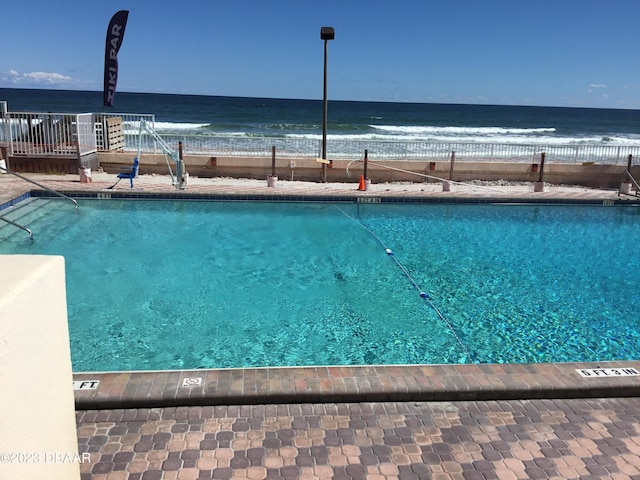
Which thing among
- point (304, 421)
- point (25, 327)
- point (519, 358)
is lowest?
point (519, 358)

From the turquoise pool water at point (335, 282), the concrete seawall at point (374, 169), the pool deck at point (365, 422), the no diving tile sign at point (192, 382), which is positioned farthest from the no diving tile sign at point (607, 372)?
the concrete seawall at point (374, 169)

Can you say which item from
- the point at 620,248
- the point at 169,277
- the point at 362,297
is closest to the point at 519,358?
the point at 362,297

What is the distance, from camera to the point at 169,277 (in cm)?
779

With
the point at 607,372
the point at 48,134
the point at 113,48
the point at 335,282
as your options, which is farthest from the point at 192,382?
the point at 48,134

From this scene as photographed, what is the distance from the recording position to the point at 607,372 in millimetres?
4344

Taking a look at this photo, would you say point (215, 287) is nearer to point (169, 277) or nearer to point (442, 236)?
point (169, 277)

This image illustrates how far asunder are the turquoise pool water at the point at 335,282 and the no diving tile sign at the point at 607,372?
1.18m

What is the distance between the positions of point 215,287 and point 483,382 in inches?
169

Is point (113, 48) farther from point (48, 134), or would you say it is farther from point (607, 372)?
point (607, 372)

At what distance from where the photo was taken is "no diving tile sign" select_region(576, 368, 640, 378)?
4297 mm

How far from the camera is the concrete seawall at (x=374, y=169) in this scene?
14.8 meters

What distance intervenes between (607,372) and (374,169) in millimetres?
11082

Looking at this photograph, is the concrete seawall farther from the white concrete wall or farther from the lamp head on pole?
the white concrete wall

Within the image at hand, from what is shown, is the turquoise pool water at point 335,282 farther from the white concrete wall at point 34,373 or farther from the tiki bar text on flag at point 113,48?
the tiki bar text on flag at point 113,48
